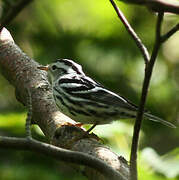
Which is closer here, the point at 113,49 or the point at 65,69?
the point at 65,69

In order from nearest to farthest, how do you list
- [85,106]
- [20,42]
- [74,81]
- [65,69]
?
1. [85,106]
2. [74,81]
3. [65,69]
4. [20,42]

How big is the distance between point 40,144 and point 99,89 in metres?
2.53

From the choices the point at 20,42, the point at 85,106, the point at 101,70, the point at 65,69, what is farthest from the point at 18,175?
the point at 20,42

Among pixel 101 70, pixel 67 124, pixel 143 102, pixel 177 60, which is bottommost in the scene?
pixel 143 102

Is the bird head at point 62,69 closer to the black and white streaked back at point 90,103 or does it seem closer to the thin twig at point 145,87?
the black and white streaked back at point 90,103

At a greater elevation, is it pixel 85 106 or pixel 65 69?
pixel 65 69

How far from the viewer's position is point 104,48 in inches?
339

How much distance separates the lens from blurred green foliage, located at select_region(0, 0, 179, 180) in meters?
8.01

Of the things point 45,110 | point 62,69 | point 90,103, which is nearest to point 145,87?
point 45,110

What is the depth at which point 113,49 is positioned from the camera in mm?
8516

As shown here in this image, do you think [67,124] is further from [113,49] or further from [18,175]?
[113,49]

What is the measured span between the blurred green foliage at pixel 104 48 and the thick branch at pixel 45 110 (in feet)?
7.97

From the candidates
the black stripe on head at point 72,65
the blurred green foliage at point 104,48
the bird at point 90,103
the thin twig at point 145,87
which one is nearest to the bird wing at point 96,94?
the bird at point 90,103

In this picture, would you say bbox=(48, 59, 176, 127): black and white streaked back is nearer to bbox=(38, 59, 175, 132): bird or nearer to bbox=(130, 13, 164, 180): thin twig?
bbox=(38, 59, 175, 132): bird
